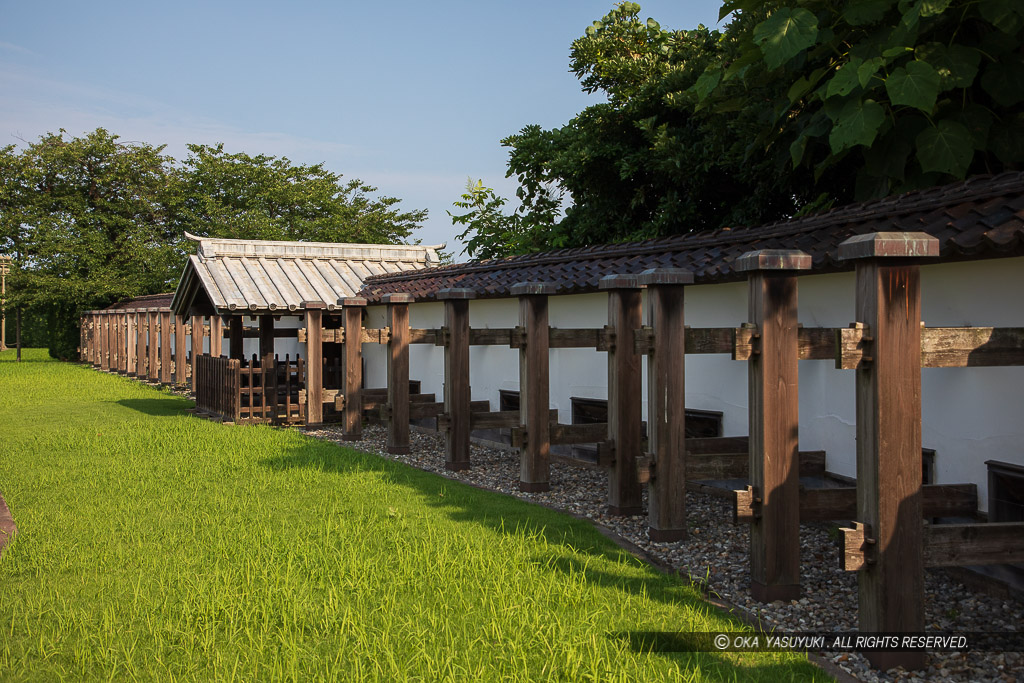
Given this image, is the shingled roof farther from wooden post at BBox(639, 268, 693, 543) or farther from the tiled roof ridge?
wooden post at BBox(639, 268, 693, 543)

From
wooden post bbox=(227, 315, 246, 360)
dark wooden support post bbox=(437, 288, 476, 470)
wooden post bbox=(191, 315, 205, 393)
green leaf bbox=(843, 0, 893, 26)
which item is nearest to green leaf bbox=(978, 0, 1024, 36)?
green leaf bbox=(843, 0, 893, 26)

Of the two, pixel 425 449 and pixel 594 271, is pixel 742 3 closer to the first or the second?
pixel 594 271

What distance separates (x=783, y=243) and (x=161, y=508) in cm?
570

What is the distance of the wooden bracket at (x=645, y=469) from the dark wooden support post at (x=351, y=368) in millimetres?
6442

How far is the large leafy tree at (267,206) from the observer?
3750 cm

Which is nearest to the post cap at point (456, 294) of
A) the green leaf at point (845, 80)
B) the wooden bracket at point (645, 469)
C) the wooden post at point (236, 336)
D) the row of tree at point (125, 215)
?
the wooden bracket at point (645, 469)

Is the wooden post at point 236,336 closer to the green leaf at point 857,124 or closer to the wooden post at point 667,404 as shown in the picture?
the wooden post at point 667,404

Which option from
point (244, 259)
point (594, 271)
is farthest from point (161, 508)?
point (244, 259)

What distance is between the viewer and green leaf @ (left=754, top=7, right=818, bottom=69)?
695 centimetres

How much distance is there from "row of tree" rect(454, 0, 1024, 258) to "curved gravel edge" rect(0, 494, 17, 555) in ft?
23.1

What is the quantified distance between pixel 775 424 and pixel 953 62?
4.47 meters

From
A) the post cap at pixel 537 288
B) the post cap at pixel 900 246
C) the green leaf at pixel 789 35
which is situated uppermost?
the green leaf at pixel 789 35

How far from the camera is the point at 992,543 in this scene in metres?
3.85

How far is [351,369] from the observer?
37.9ft
